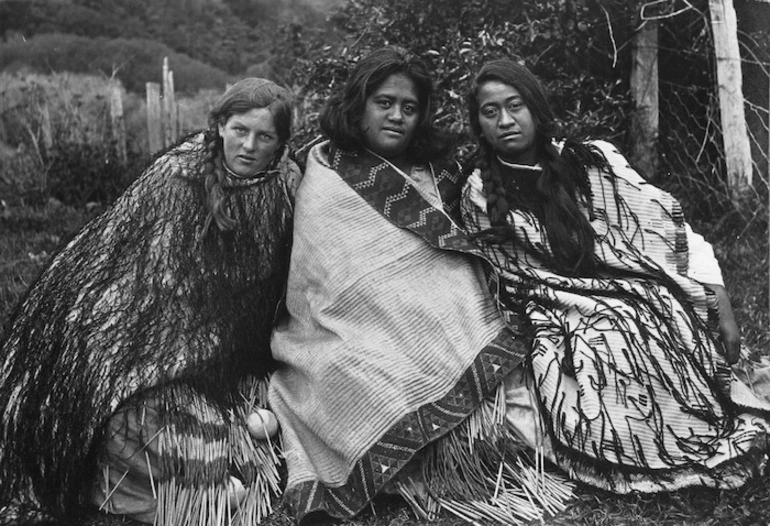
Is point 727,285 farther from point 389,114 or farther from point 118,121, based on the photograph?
point 118,121

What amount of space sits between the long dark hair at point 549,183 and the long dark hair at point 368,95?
190 mm

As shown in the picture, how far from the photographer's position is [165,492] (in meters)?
2.56

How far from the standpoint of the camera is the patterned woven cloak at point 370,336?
253cm

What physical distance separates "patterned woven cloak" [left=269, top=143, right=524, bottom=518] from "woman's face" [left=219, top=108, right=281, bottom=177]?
221 millimetres

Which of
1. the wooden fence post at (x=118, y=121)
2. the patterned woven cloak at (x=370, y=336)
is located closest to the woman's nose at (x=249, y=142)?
the patterned woven cloak at (x=370, y=336)

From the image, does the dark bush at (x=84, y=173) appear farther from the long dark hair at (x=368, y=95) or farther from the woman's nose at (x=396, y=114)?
the woman's nose at (x=396, y=114)

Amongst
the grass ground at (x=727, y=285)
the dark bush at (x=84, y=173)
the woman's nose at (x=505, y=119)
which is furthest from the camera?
the dark bush at (x=84, y=173)

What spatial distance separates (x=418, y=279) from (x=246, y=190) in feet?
2.38

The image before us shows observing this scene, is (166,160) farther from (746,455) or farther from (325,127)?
(746,455)

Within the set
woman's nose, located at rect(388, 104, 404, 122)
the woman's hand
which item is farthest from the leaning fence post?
the woman's hand

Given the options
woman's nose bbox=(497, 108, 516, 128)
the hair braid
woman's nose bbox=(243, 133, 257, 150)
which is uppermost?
woman's nose bbox=(497, 108, 516, 128)

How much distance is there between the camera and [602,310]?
2713mm

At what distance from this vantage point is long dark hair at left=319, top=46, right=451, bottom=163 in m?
2.90

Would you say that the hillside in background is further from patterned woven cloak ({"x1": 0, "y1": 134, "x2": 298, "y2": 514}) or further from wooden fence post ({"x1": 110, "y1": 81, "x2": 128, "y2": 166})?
patterned woven cloak ({"x1": 0, "y1": 134, "x2": 298, "y2": 514})
